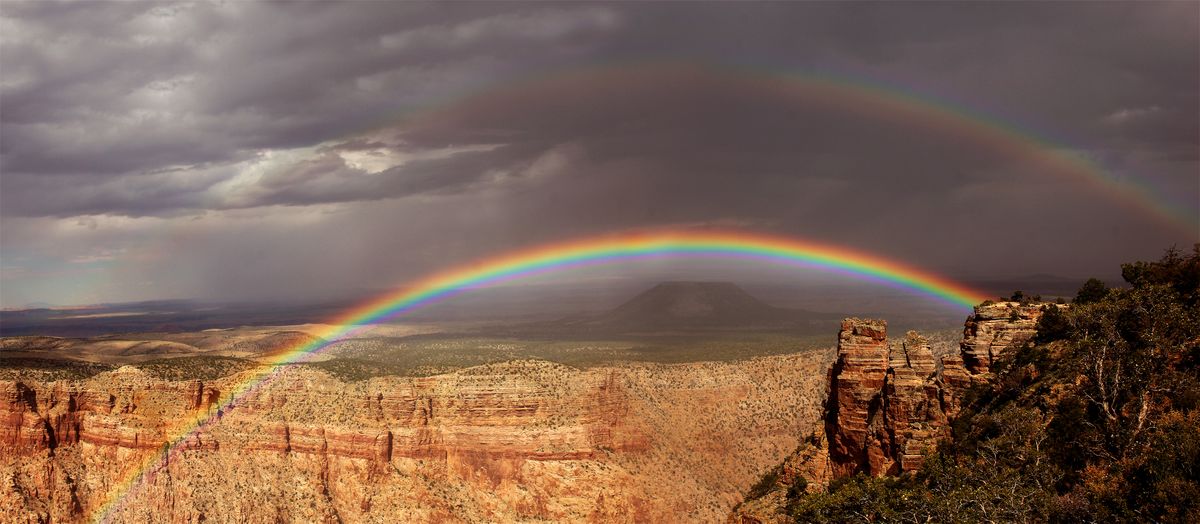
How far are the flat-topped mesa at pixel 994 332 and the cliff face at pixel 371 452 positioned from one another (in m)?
43.3

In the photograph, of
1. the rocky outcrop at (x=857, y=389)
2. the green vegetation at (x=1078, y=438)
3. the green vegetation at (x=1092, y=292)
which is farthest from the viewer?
the green vegetation at (x=1092, y=292)

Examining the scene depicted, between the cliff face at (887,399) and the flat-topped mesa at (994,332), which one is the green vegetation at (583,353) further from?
the flat-topped mesa at (994,332)

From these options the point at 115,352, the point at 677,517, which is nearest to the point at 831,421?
the point at 677,517

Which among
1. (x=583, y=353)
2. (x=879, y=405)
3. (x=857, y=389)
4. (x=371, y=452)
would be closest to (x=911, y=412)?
(x=879, y=405)

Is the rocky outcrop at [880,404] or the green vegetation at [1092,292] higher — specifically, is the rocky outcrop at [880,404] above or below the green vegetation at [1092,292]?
below

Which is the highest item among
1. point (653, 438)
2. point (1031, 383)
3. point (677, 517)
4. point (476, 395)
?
point (1031, 383)

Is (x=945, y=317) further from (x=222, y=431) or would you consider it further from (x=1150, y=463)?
(x=1150, y=463)

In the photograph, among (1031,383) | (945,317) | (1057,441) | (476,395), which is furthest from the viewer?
(945,317)

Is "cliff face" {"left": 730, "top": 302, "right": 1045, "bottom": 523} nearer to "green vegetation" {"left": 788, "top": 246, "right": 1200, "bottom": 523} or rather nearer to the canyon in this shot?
"green vegetation" {"left": 788, "top": 246, "right": 1200, "bottom": 523}

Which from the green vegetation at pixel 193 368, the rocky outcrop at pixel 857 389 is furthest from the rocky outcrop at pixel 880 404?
the green vegetation at pixel 193 368

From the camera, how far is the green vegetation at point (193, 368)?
86.7 meters

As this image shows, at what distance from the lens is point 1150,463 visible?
23750mm

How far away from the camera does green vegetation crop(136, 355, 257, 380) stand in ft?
284

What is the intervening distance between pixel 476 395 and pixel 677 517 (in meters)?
22.0
